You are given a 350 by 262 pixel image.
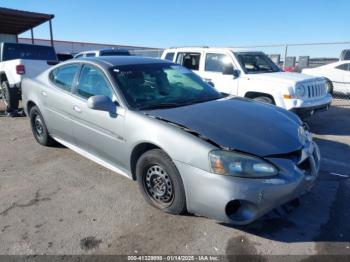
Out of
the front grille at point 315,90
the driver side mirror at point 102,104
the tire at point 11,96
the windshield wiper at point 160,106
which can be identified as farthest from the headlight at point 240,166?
the tire at point 11,96

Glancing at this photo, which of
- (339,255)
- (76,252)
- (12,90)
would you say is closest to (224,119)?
(339,255)

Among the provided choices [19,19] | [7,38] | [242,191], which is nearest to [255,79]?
[242,191]

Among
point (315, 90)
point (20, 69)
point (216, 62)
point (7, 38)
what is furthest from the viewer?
point (7, 38)

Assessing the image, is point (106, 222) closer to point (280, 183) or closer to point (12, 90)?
point (280, 183)

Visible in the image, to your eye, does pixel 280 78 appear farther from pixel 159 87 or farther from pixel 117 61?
pixel 117 61

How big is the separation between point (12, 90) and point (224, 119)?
23.5ft

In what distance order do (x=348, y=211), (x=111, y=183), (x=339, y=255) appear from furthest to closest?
(x=111, y=183), (x=348, y=211), (x=339, y=255)

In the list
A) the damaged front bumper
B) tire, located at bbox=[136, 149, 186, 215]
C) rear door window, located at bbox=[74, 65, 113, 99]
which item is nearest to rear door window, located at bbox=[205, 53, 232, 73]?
rear door window, located at bbox=[74, 65, 113, 99]

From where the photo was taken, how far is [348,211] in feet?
11.5

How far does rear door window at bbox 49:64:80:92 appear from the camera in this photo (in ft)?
15.3

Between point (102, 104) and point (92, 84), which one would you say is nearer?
point (102, 104)

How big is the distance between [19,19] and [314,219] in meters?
18.6

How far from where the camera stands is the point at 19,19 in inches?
698

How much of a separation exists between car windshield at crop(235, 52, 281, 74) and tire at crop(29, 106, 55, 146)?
439 cm
